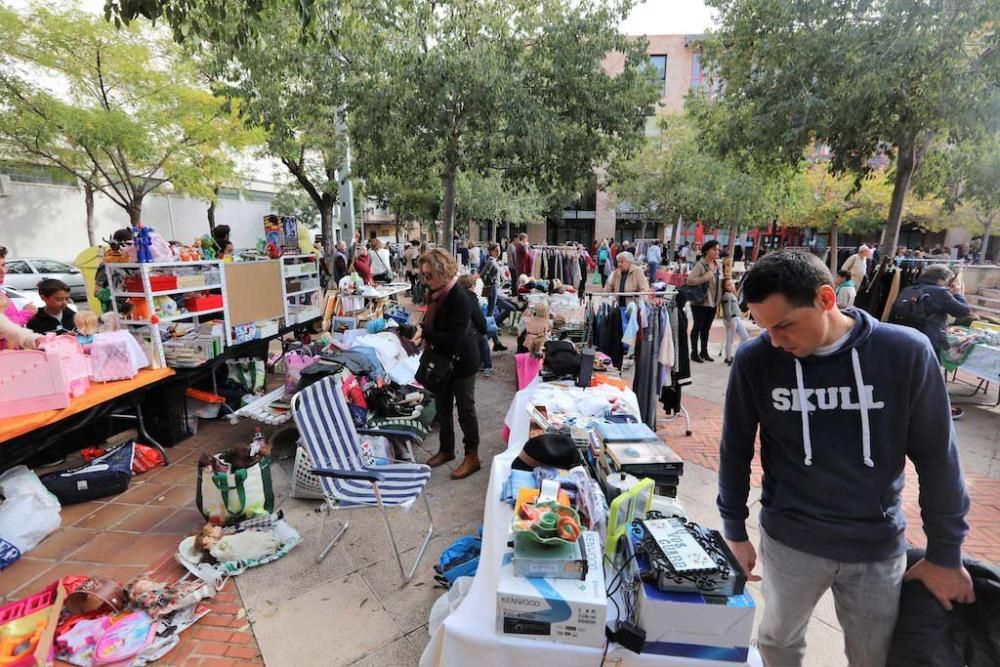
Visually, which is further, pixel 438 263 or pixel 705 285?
pixel 705 285

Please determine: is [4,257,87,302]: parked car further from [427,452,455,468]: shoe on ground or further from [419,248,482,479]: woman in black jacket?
[419,248,482,479]: woman in black jacket

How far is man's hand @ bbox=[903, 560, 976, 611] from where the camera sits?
4.77 ft

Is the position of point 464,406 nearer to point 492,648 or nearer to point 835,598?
point 492,648

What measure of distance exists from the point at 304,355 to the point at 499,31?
19.1 ft

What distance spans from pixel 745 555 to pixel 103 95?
15122 mm

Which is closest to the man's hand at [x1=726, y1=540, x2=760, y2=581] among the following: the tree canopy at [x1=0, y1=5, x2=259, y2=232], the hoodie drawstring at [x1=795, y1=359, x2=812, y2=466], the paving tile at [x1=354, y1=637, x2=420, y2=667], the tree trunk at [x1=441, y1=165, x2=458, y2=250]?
the hoodie drawstring at [x1=795, y1=359, x2=812, y2=466]

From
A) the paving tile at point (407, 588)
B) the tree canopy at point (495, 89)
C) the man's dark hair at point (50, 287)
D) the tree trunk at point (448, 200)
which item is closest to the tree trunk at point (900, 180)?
the tree canopy at point (495, 89)

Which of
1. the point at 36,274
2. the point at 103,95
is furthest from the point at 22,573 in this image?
the point at 36,274

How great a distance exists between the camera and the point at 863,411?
1467 millimetres

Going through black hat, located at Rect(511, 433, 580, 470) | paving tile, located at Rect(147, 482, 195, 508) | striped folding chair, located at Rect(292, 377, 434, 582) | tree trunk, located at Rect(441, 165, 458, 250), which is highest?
tree trunk, located at Rect(441, 165, 458, 250)

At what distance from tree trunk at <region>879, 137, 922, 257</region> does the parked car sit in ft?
56.9

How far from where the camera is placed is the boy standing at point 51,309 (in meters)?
4.82

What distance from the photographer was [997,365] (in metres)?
5.47

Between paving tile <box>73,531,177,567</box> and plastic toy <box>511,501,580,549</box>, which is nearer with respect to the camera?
plastic toy <box>511,501,580,549</box>
